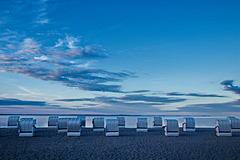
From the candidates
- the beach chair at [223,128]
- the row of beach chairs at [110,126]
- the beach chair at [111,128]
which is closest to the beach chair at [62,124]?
the row of beach chairs at [110,126]

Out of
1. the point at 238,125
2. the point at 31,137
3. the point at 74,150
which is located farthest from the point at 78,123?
the point at 238,125

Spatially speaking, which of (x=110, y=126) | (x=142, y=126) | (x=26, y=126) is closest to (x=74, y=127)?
(x=110, y=126)

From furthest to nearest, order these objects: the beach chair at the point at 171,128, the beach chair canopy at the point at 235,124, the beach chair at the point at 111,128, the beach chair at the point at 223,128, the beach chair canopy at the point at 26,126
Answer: the beach chair canopy at the point at 235,124 < the beach chair at the point at 223,128 < the beach chair at the point at 171,128 < the beach chair at the point at 111,128 < the beach chair canopy at the point at 26,126

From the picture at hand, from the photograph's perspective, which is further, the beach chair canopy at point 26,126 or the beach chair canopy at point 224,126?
the beach chair canopy at point 224,126

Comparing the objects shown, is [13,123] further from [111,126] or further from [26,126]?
[111,126]

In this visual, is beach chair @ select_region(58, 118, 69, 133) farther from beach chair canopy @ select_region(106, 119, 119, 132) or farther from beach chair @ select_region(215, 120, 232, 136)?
beach chair @ select_region(215, 120, 232, 136)

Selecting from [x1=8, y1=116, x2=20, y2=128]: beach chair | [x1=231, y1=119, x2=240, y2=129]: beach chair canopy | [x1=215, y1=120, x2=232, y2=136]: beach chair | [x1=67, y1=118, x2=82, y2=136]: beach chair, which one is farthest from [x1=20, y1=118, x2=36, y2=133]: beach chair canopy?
[x1=231, y1=119, x2=240, y2=129]: beach chair canopy

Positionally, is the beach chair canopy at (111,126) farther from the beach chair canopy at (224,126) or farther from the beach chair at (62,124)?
the beach chair canopy at (224,126)

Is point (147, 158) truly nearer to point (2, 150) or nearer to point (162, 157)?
point (162, 157)

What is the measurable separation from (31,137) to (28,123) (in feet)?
3.44

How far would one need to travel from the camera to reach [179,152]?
12156mm

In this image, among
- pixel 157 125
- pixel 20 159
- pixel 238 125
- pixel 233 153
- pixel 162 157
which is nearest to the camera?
pixel 20 159

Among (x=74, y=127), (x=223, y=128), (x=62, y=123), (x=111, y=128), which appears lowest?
(x=223, y=128)

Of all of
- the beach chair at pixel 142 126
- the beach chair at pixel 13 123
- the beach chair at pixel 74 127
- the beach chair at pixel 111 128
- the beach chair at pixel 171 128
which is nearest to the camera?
the beach chair at pixel 74 127
